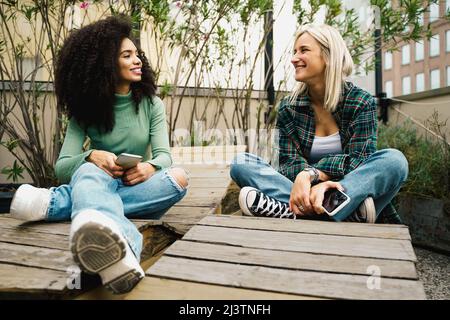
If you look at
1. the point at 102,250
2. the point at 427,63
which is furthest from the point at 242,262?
the point at 427,63

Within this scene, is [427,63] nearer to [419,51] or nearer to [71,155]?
[419,51]

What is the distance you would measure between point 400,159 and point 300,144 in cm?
55

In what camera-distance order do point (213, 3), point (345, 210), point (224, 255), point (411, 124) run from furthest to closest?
point (411, 124) < point (213, 3) < point (345, 210) < point (224, 255)

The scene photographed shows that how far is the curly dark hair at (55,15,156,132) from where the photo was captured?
205 cm

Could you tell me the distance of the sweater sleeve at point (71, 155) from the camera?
6.22ft

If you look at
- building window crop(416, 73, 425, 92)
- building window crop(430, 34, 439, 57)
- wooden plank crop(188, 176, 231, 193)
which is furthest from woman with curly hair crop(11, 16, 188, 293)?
building window crop(416, 73, 425, 92)

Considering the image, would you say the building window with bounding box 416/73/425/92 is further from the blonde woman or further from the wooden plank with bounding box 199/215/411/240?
the wooden plank with bounding box 199/215/411/240

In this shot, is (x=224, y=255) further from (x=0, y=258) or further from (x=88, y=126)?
(x=88, y=126)

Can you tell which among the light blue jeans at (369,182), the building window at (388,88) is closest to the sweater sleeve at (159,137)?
the light blue jeans at (369,182)

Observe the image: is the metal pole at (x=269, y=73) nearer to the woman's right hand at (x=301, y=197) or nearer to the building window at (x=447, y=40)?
the building window at (x=447, y=40)

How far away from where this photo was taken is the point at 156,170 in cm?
198

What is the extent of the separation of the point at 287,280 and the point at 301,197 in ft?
2.19

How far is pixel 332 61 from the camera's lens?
2.08m

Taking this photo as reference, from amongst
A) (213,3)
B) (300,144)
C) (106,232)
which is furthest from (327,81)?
(213,3)
